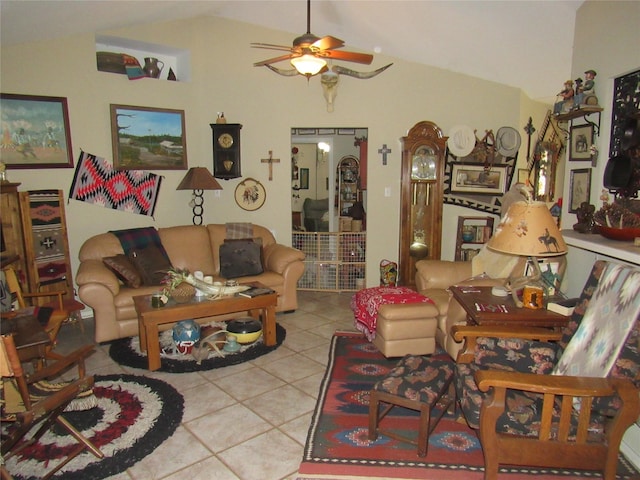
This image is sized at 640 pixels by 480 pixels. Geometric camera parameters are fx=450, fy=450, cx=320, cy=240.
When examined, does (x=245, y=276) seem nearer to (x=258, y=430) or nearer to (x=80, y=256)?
(x=80, y=256)

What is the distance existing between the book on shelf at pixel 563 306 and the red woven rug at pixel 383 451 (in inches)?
31.4

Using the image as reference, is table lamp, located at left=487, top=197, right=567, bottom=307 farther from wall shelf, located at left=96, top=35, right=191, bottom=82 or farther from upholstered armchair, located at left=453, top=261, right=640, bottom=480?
wall shelf, located at left=96, top=35, right=191, bottom=82

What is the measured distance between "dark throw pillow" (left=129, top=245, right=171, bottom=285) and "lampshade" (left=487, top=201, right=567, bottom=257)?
10.2ft

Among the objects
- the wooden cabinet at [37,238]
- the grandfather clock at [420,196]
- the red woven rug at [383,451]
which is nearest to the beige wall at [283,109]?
the grandfather clock at [420,196]

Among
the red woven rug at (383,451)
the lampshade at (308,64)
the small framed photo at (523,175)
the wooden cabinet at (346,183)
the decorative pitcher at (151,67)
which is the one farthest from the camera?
the wooden cabinet at (346,183)

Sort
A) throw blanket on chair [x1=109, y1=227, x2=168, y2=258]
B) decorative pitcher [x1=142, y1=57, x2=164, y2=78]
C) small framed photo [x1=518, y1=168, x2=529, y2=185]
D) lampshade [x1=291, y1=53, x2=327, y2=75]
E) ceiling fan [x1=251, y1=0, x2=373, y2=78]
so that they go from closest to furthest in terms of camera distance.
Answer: ceiling fan [x1=251, y1=0, x2=373, y2=78], lampshade [x1=291, y1=53, x2=327, y2=75], throw blanket on chair [x1=109, y1=227, x2=168, y2=258], decorative pitcher [x1=142, y1=57, x2=164, y2=78], small framed photo [x1=518, y1=168, x2=529, y2=185]

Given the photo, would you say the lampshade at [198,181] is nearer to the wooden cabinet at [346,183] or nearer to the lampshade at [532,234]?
the wooden cabinet at [346,183]

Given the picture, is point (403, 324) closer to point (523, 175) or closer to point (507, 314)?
point (507, 314)

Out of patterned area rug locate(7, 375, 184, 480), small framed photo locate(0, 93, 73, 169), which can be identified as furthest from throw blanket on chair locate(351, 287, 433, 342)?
small framed photo locate(0, 93, 73, 169)

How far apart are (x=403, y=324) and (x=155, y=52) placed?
4.20 metres

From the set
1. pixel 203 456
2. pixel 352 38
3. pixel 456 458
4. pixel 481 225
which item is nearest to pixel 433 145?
pixel 481 225

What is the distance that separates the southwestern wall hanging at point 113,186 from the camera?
459cm

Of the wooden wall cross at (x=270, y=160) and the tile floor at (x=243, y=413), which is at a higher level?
the wooden wall cross at (x=270, y=160)

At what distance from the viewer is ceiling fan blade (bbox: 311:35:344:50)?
3.04 meters
